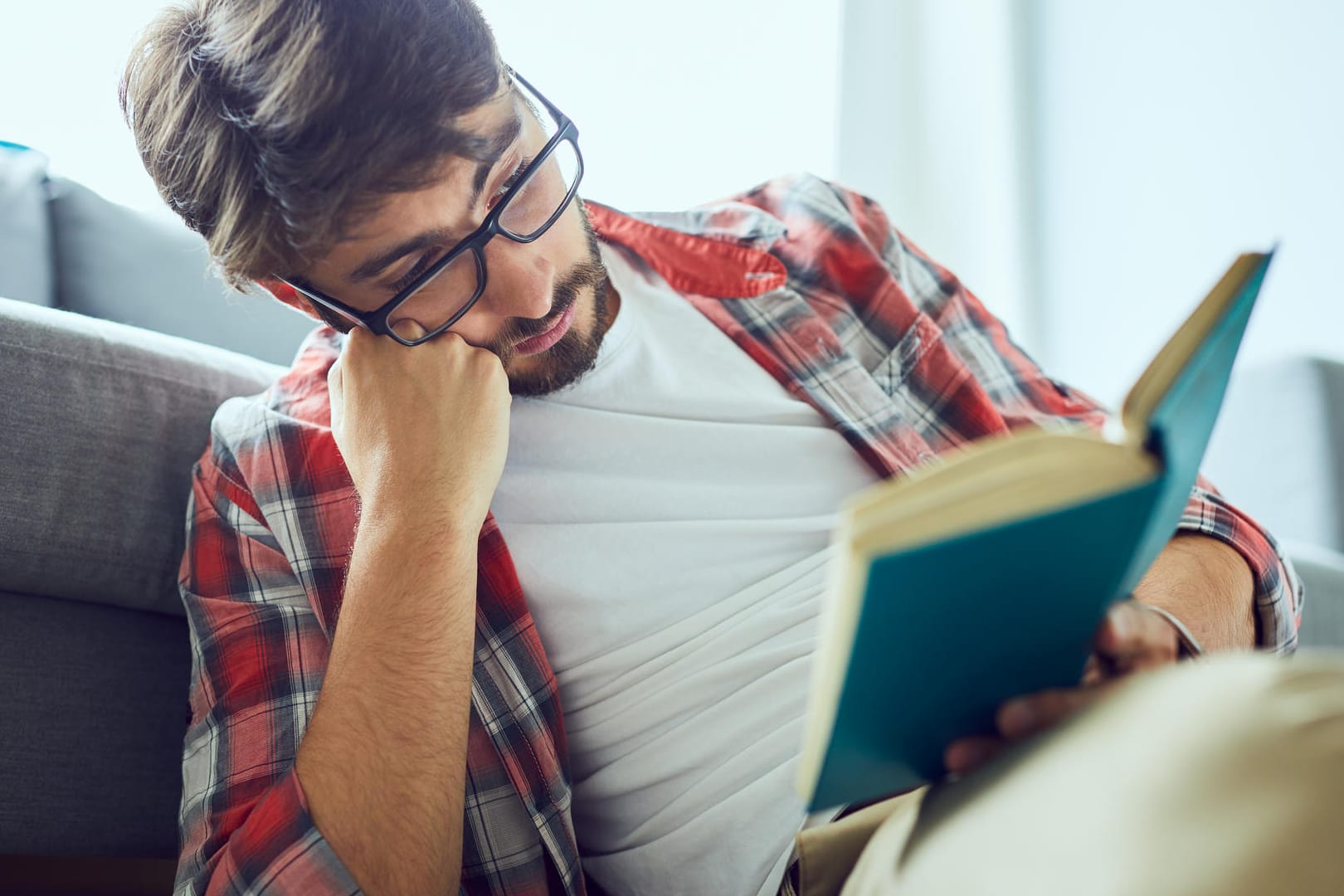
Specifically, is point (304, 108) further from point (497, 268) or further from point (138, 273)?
point (138, 273)

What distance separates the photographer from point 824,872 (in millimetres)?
582

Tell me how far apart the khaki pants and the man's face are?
65 cm

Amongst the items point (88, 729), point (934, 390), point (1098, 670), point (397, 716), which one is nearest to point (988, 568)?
point (1098, 670)

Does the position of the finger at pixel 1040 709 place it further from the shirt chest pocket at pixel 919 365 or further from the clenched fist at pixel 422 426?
the shirt chest pocket at pixel 919 365

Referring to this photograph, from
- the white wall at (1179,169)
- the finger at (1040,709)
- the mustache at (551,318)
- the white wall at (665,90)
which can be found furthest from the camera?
the white wall at (1179,169)

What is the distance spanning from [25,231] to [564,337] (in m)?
0.66

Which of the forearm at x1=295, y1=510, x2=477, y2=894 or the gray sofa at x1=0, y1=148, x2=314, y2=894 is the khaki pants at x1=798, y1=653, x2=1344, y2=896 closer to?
the forearm at x1=295, y1=510, x2=477, y2=894

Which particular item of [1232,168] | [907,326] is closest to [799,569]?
[907,326]

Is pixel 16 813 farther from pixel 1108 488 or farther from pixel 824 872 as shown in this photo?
pixel 1108 488

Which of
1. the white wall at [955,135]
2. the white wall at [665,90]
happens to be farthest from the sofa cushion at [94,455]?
the white wall at [955,135]

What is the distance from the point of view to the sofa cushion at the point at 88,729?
0.87m

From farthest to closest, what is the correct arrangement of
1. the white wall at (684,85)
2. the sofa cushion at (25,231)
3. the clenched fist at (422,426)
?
the white wall at (684,85)
the sofa cushion at (25,231)
the clenched fist at (422,426)

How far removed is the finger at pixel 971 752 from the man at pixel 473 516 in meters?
0.28

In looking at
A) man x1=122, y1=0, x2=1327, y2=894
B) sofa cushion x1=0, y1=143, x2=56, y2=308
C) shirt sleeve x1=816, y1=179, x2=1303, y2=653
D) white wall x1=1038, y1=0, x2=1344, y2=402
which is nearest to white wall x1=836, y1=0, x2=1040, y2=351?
white wall x1=1038, y1=0, x2=1344, y2=402
